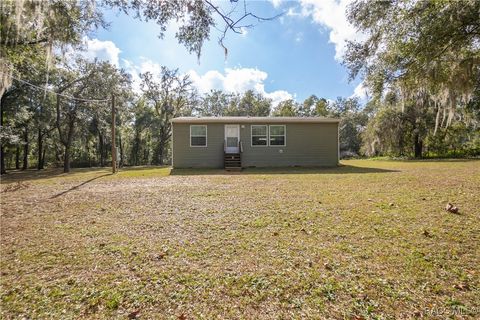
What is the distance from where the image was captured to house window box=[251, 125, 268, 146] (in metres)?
13.5

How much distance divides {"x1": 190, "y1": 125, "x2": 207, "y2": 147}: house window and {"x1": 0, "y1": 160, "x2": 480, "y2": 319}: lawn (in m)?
8.15

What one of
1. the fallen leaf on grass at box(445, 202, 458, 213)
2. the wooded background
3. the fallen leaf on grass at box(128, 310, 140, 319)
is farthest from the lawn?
the wooded background

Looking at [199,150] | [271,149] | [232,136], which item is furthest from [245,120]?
[199,150]

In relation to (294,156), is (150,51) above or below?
above

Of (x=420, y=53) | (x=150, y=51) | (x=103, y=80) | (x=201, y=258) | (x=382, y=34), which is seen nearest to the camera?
(x=201, y=258)

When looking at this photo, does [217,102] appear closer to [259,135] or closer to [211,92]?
[211,92]

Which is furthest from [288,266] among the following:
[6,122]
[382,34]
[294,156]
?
[6,122]

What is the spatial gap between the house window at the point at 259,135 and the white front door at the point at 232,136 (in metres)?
0.87

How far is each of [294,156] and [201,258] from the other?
1146 centimetres

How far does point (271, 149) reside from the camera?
13648mm

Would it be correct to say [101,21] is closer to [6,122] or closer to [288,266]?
[288,266]

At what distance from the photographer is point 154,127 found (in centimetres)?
2759

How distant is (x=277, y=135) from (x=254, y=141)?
1322 millimetres

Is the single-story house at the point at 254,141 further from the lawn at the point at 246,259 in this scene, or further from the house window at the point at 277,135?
the lawn at the point at 246,259
